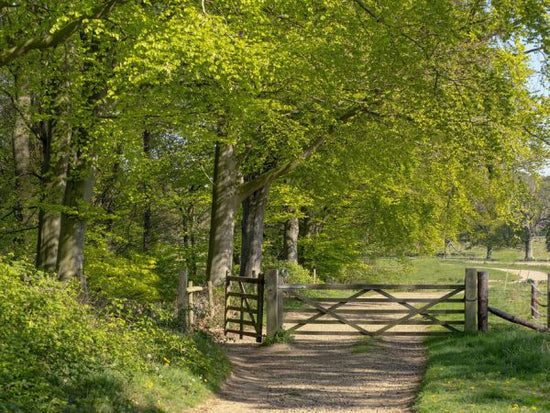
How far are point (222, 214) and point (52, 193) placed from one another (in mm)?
5383

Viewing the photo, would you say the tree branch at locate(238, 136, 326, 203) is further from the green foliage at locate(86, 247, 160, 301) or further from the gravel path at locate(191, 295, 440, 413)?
the gravel path at locate(191, 295, 440, 413)

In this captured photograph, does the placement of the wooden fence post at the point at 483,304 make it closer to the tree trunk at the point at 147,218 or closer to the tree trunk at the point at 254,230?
the tree trunk at the point at 254,230

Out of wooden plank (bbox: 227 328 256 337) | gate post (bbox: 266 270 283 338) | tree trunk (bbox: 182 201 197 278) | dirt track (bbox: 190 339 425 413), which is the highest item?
tree trunk (bbox: 182 201 197 278)

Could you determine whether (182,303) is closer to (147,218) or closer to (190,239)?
(147,218)

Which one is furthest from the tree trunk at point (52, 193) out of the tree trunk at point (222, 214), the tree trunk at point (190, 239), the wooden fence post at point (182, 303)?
the tree trunk at point (190, 239)

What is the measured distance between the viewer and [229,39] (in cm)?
1550

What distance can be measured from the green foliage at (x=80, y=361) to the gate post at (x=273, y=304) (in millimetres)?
4575

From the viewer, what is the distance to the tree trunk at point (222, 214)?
21391 mm

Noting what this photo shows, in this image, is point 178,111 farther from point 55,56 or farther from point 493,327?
point 493,327

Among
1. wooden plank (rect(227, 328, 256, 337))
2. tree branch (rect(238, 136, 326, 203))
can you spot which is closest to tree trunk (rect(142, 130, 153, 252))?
tree branch (rect(238, 136, 326, 203))

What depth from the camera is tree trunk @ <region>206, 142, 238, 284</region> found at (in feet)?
70.2

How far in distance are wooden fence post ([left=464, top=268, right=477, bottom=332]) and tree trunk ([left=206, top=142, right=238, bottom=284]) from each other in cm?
808

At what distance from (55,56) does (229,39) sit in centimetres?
600

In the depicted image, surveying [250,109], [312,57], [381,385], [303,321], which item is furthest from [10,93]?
[381,385]
